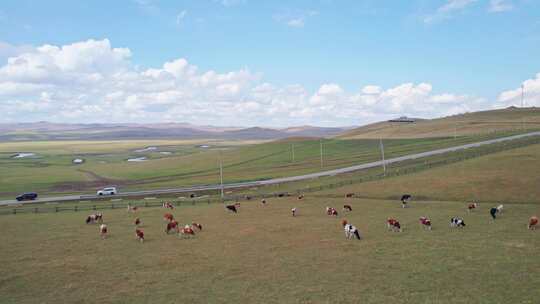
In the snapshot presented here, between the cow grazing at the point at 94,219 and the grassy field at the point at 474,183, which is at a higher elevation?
the grassy field at the point at 474,183

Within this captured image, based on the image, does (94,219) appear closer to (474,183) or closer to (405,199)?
(405,199)

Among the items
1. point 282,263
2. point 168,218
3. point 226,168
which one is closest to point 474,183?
point 168,218

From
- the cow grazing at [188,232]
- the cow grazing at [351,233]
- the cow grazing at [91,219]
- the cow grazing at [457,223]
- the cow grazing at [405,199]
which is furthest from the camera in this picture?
the cow grazing at [405,199]

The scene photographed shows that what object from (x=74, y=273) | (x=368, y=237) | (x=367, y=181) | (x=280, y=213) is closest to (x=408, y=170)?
(x=367, y=181)

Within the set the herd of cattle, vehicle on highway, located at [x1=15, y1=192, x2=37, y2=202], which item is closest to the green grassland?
the herd of cattle

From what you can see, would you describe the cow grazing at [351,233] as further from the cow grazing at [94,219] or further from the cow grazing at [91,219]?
the cow grazing at [91,219]

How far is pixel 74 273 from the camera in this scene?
23.8m

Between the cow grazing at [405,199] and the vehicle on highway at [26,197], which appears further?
the vehicle on highway at [26,197]

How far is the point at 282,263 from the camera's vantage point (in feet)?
79.7

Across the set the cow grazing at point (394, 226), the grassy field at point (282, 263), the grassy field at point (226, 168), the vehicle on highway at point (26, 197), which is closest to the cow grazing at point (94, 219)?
the grassy field at point (282, 263)

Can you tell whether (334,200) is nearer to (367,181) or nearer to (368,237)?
(367,181)

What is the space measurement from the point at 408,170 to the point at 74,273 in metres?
59.4

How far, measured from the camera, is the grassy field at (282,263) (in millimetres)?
19375

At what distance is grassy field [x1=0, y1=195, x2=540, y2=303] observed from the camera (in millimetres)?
19375
